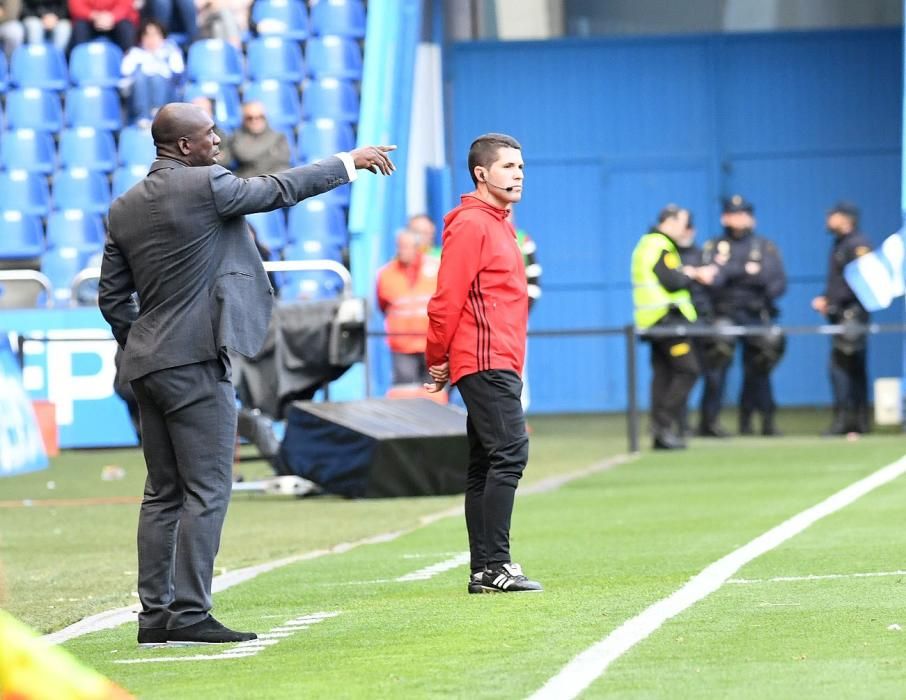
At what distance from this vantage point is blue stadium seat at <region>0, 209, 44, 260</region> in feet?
70.8

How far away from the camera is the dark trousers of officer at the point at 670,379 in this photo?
1809 cm

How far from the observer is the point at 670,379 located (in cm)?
1845

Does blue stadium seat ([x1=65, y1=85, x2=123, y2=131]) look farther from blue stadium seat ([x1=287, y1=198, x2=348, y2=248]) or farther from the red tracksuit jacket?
the red tracksuit jacket

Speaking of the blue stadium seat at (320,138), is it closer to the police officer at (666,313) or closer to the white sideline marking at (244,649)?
the police officer at (666,313)

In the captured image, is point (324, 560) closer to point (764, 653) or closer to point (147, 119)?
point (764, 653)

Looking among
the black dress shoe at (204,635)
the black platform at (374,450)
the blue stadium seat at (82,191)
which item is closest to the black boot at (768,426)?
the black platform at (374,450)

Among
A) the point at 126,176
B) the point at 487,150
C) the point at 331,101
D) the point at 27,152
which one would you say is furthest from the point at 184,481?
the point at 27,152

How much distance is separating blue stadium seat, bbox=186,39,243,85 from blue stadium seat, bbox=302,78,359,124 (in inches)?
32.9

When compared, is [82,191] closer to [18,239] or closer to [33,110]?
[18,239]

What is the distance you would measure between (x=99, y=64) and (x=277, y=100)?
211 cm

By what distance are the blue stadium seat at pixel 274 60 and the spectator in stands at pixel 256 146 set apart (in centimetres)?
213

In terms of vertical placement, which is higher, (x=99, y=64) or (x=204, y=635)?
(x=99, y=64)

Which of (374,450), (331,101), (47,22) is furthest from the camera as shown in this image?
(47,22)

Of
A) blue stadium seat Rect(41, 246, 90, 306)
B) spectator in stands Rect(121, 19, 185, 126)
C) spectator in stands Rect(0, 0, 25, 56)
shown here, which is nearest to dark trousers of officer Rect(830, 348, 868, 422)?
spectator in stands Rect(121, 19, 185, 126)
